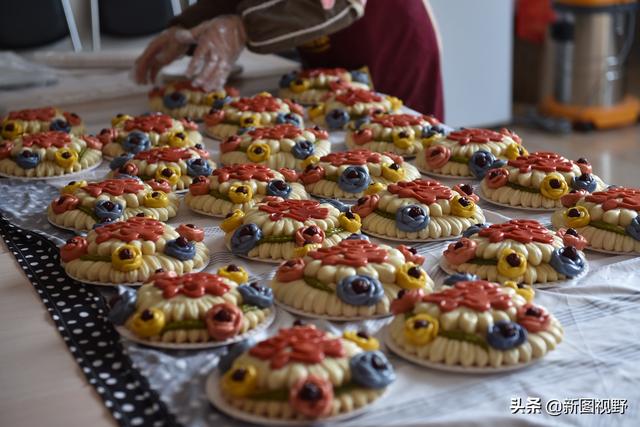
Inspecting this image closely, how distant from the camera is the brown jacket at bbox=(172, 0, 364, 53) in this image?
8.06ft

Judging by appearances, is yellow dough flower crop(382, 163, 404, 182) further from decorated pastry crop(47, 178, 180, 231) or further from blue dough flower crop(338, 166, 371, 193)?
decorated pastry crop(47, 178, 180, 231)

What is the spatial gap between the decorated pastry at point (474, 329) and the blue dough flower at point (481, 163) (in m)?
0.68

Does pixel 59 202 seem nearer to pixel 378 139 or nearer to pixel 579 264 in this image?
pixel 378 139

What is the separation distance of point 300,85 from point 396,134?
0.57 metres

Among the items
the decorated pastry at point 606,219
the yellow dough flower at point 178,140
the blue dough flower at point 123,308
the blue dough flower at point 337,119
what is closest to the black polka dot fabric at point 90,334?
the blue dough flower at point 123,308

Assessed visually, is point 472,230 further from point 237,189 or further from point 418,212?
point 237,189

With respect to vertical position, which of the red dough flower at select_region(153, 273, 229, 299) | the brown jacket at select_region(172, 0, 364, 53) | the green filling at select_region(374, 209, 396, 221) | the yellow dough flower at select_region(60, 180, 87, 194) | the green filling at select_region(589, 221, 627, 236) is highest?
the brown jacket at select_region(172, 0, 364, 53)

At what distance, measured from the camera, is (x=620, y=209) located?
62.7 inches

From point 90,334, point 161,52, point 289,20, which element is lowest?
point 90,334

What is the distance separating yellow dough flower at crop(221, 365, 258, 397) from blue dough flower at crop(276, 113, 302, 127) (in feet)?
4.01

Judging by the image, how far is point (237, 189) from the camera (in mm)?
1800

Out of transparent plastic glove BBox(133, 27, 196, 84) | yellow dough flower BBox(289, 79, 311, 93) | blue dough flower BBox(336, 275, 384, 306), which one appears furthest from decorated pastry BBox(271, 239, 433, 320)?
transparent plastic glove BBox(133, 27, 196, 84)

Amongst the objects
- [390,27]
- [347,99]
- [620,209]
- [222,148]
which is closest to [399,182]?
[620,209]

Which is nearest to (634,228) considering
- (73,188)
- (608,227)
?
(608,227)
